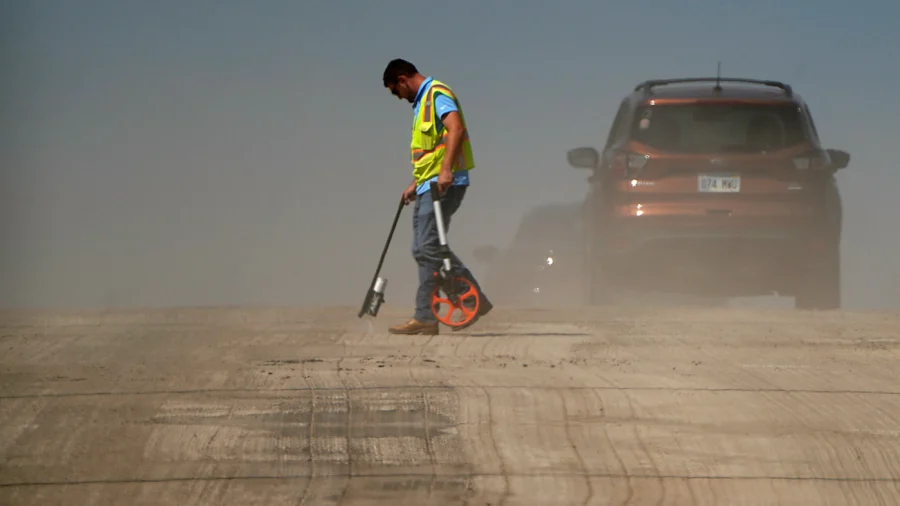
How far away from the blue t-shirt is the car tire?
4.60 metres

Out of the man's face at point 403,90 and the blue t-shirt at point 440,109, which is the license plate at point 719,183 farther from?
the man's face at point 403,90

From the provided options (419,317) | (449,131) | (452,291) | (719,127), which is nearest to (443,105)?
(449,131)

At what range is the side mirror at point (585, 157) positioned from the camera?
14.4 m

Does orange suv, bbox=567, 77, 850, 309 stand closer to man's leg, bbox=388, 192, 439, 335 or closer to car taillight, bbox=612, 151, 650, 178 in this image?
car taillight, bbox=612, 151, 650, 178

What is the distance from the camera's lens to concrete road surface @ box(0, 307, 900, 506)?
5895 mm

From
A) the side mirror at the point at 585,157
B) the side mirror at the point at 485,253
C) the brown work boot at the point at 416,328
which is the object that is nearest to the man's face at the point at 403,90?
the brown work boot at the point at 416,328

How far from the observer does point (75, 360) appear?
28.5 feet

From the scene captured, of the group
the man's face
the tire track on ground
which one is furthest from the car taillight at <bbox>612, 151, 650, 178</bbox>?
the tire track on ground

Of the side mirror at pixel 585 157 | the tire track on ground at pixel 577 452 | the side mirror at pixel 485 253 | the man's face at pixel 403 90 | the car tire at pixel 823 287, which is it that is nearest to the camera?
the tire track on ground at pixel 577 452

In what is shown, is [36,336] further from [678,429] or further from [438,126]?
[678,429]

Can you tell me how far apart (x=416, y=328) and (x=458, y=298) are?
0.33 m

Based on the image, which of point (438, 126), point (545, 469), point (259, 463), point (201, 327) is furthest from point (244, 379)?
point (201, 327)

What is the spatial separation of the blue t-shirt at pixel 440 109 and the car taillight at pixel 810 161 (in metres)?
4.35

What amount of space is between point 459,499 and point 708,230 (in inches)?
324
